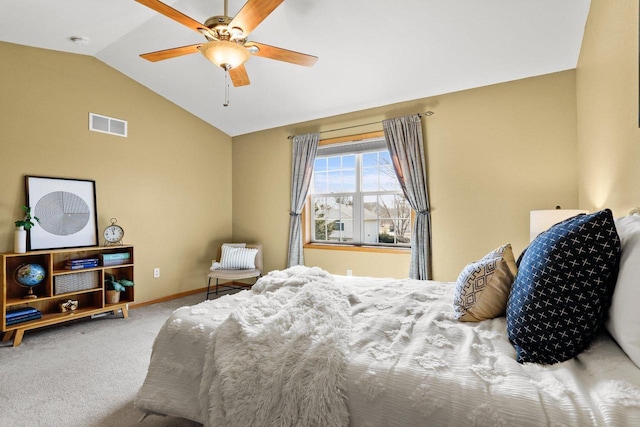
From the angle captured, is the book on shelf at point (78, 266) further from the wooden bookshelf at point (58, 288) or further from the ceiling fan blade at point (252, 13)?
the ceiling fan blade at point (252, 13)

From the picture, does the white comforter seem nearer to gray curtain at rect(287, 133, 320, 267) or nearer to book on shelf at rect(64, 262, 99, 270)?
book on shelf at rect(64, 262, 99, 270)

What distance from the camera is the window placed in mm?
4016

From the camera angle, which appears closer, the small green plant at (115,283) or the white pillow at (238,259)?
the small green plant at (115,283)

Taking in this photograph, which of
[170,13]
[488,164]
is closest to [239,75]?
[170,13]

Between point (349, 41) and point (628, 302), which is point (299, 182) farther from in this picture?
point (628, 302)

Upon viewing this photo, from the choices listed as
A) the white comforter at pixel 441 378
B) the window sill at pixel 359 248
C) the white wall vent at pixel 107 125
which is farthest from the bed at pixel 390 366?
the white wall vent at pixel 107 125

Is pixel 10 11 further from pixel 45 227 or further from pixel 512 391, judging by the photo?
pixel 512 391

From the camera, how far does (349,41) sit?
2.88 m

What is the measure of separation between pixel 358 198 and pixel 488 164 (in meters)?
1.58

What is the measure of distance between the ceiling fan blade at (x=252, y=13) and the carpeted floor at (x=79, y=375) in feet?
7.77

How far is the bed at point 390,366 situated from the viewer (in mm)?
907

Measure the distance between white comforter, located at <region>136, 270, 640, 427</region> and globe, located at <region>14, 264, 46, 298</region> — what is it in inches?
89.2

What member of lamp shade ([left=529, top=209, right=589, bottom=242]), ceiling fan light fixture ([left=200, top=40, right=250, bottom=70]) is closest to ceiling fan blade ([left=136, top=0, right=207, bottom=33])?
ceiling fan light fixture ([left=200, top=40, right=250, bottom=70])

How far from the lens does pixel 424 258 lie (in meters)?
3.53
